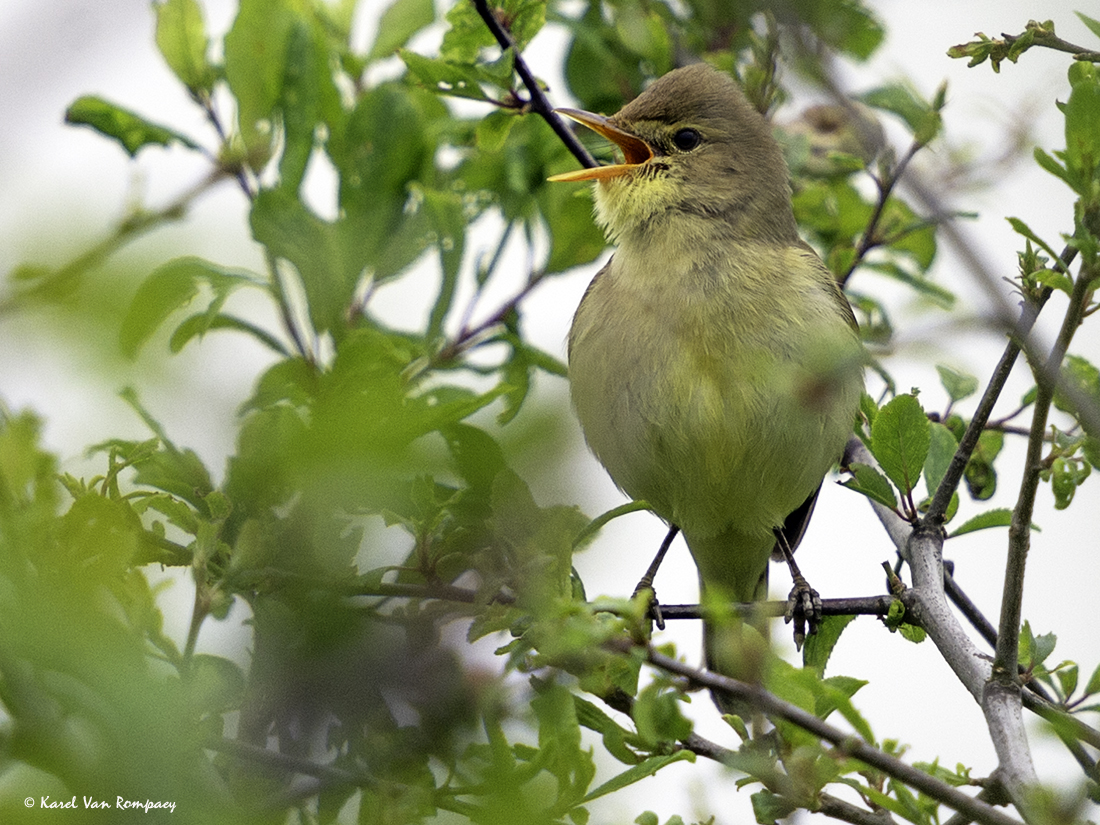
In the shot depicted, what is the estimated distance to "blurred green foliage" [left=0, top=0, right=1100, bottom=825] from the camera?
1022 millimetres

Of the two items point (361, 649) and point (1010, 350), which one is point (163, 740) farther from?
point (1010, 350)

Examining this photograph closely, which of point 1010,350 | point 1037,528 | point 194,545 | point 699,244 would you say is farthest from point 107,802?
point 699,244

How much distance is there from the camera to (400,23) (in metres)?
3.86

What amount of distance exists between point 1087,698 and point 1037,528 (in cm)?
42

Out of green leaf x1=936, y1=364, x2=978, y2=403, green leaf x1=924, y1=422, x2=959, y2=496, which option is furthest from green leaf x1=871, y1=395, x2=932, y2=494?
green leaf x1=936, y1=364, x2=978, y2=403

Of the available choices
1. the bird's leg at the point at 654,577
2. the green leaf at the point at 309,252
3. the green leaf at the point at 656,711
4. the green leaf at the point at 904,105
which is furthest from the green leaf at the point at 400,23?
the green leaf at the point at 656,711

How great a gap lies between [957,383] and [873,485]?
933mm

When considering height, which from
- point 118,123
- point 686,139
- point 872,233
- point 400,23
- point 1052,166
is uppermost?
point 686,139

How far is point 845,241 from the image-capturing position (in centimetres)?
453

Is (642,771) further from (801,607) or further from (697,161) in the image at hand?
(697,161)

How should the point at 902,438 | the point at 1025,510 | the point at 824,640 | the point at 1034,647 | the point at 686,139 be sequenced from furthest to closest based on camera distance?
the point at 686,139
the point at 824,640
the point at 902,438
the point at 1034,647
the point at 1025,510

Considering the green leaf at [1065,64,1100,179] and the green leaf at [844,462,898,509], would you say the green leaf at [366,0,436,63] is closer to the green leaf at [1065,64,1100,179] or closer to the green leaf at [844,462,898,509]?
the green leaf at [844,462,898,509]

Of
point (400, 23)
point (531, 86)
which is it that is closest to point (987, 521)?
point (531, 86)

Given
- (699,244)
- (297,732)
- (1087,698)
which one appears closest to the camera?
(297,732)
